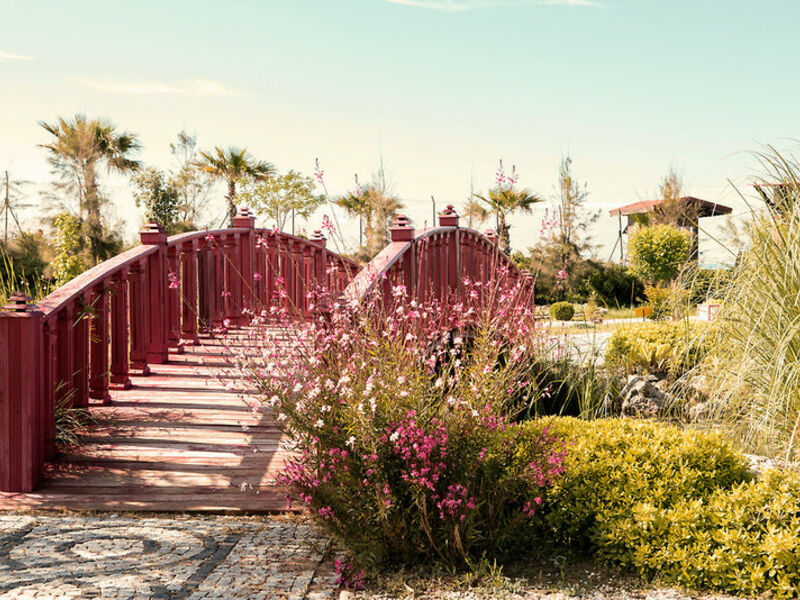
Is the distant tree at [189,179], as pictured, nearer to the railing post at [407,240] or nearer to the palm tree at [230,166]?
the palm tree at [230,166]

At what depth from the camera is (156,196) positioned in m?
24.2

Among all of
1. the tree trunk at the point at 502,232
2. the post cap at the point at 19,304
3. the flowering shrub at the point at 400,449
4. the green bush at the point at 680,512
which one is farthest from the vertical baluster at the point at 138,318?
the green bush at the point at 680,512

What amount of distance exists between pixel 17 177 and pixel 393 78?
13.3 metres

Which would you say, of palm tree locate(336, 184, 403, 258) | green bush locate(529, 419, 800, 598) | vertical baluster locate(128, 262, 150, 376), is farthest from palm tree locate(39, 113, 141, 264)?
green bush locate(529, 419, 800, 598)

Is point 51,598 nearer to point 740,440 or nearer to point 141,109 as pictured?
point 740,440

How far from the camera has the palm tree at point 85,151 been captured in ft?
74.0

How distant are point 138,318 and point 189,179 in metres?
21.6

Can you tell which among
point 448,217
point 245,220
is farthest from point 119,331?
point 448,217

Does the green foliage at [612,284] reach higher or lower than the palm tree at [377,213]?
lower

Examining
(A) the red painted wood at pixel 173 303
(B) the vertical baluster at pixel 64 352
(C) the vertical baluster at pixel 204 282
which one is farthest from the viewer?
(C) the vertical baluster at pixel 204 282

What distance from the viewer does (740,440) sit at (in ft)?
15.7

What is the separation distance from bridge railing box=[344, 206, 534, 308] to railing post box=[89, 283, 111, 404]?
1.98 m

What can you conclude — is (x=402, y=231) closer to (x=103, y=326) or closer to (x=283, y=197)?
(x=103, y=326)

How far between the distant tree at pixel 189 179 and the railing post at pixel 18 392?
71.9 ft
